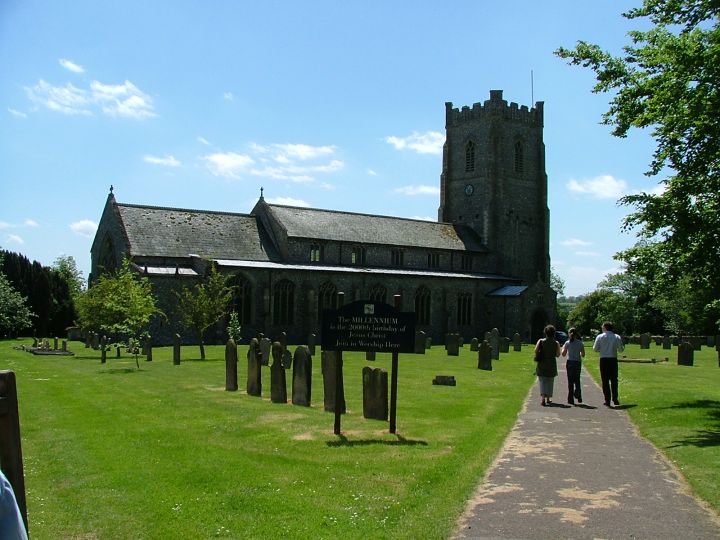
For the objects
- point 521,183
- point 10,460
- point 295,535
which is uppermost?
point 521,183

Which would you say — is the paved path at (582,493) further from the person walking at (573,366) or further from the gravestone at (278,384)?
the gravestone at (278,384)

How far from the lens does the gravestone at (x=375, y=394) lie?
1368 cm

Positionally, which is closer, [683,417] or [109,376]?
[683,417]

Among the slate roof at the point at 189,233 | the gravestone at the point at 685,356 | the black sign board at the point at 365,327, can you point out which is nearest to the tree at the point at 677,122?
the black sign board at the point at 365,327

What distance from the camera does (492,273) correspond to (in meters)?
59.7

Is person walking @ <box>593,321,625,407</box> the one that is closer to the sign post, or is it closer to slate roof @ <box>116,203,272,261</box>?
the sign post

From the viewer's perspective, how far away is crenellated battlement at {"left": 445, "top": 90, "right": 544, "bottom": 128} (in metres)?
61.7

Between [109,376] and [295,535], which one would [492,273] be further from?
[295,535]

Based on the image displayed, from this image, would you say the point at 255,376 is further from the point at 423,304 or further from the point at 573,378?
the point at 423,304

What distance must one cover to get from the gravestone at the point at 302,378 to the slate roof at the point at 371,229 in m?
33.0

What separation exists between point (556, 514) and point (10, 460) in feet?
16.7

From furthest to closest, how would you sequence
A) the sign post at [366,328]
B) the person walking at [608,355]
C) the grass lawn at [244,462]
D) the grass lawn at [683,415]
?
the person walking at [608,355] → the sign post at [366,328] → the grass lawn at [683,415] → the grass lawn at [244,462]

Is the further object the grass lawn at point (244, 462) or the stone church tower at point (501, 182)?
the stone church tower at point (501, 182)

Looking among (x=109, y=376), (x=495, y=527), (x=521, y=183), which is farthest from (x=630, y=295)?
(x=495, y=527)
